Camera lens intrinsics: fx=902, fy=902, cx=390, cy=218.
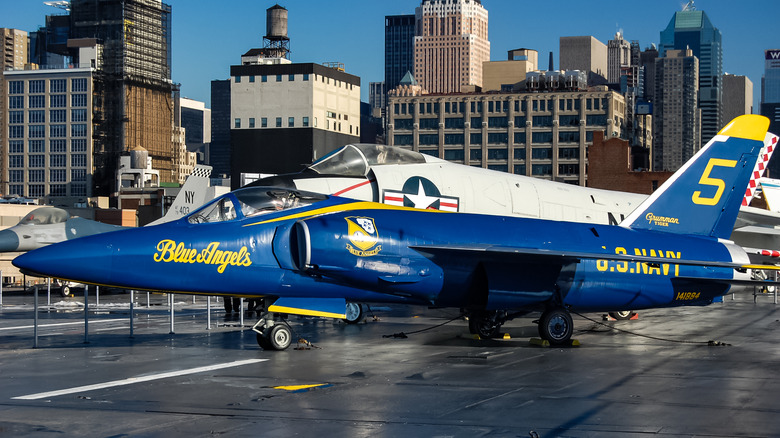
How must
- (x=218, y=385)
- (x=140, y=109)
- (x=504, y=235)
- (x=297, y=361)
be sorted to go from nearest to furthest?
1. (x=218, y=385)
2. (x=297, y=361)
3. (x=504, y=235)
4. (x=140, y=109)

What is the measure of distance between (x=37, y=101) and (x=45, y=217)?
170887 millimetres

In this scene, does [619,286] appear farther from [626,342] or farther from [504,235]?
[504,235]

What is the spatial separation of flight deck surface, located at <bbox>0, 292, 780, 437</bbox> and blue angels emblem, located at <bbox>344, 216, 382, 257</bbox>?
6.34ft

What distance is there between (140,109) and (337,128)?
53.1 meters

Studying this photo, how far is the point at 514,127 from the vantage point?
6644 inches

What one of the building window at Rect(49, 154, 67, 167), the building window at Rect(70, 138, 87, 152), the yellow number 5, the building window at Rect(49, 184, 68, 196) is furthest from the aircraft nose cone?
the building window at Rect(49, 184, 68, 196)

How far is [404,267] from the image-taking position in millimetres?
17172

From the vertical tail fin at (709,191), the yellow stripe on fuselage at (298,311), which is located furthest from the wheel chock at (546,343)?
the yellow stripe on fuselage at (298,311)

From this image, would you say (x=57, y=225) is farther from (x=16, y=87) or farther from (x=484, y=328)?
(x=16, y=87)

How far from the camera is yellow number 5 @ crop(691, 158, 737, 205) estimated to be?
2077 centimetres

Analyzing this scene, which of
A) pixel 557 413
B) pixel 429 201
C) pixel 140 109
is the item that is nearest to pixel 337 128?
pixel 140 109

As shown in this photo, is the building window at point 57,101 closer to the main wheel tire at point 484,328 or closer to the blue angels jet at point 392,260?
the main wheel tire at point 484,328

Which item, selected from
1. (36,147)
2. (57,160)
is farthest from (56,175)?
(36,147)

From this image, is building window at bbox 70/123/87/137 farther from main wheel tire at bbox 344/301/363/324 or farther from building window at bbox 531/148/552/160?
main wheel tire at bbox 344/301/363/324
